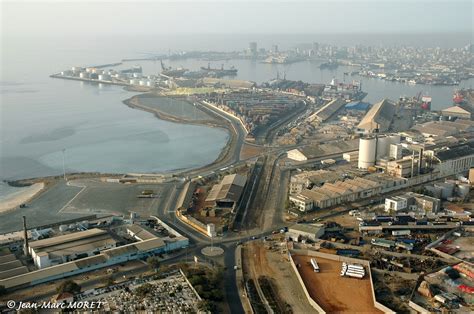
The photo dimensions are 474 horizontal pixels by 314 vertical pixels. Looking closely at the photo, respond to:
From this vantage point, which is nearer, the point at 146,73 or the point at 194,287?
the point at 194,287

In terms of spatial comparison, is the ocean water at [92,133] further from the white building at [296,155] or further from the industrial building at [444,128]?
the industrial building at [444,128]

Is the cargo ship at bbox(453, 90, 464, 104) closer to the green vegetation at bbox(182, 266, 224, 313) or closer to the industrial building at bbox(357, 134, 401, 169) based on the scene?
the industrial building at bbox(357, 134, 401, 169)

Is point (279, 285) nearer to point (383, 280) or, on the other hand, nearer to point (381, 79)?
point (383, 280)

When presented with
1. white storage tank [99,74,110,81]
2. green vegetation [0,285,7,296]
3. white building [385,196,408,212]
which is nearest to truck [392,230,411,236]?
white building [385,196,408,212]

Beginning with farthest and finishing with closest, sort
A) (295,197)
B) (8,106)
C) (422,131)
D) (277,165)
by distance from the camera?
(8,106) → (422,131) → (277,165) → (295,197)

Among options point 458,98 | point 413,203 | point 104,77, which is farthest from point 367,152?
point 104,77

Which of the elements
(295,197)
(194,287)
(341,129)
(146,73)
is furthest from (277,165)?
(146,73)

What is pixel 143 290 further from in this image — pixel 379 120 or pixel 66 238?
pixel 379 120
